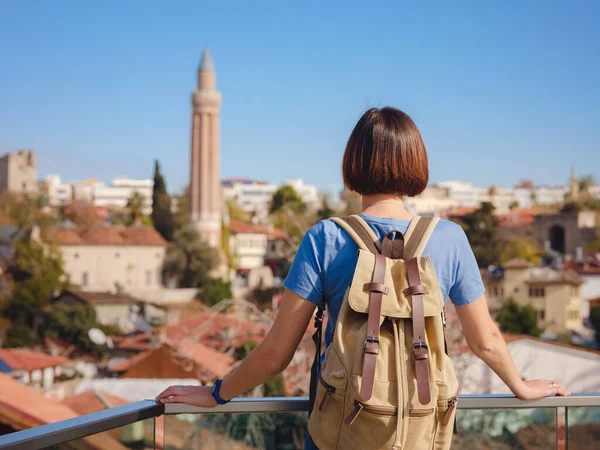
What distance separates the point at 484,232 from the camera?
47250 millimetres

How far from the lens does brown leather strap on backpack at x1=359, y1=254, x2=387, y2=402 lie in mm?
1663

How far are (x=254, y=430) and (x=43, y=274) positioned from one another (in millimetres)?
42234

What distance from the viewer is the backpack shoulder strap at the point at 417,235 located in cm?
177

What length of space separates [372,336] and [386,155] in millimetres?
468

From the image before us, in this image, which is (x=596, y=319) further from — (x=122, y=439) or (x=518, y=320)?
(x=122, y=439)

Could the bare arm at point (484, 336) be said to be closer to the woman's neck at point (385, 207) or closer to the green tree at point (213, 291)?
the woman's neck at point (385, 207)

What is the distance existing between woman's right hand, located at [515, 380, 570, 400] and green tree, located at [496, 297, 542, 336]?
32453 millimetres

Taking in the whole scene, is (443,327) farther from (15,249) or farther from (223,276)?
(223,276)

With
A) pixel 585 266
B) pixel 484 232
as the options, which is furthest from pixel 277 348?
pixel 585 266

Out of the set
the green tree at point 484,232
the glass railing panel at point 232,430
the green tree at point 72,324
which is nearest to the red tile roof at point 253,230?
the green tree at point 484,232

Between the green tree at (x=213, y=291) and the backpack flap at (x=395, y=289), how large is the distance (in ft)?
142

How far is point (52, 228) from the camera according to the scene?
46.9m

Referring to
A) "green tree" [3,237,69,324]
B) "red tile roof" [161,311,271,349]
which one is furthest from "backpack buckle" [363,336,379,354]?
"green tree" [3,237,69,324]

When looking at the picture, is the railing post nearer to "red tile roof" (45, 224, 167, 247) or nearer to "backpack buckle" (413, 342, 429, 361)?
"backpack buckle" (413, 342, 429, 361)
